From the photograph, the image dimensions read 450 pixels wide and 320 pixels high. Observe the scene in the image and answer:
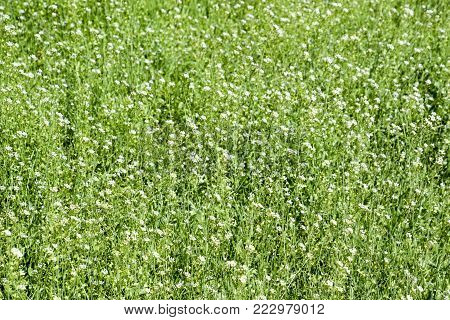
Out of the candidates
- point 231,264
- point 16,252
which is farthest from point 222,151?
point 16,252

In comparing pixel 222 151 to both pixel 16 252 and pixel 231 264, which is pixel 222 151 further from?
pixel 16 252

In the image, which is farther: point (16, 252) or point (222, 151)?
point (222, 151)

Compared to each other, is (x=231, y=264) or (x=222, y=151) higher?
(x=222, y=151)

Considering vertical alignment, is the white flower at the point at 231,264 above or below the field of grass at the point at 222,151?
below

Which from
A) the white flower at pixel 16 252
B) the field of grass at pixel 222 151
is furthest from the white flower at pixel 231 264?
the white flower at pixel 16 252

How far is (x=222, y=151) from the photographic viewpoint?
22.8ft

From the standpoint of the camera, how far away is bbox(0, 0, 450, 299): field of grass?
586cm

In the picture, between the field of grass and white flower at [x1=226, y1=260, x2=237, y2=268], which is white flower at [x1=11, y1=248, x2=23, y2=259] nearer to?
the field of grass

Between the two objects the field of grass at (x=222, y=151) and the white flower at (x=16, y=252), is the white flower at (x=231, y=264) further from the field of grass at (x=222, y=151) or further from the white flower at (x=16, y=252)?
the white flower at (x=16, y=252)

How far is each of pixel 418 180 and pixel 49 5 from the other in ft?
13.9

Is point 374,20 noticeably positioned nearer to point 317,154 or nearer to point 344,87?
point 344,87

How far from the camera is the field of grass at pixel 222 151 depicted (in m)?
5.86

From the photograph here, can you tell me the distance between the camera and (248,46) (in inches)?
326

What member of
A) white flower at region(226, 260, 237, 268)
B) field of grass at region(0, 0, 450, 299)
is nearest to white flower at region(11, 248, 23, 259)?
field of grass at region(0, 0, 450, 299)
